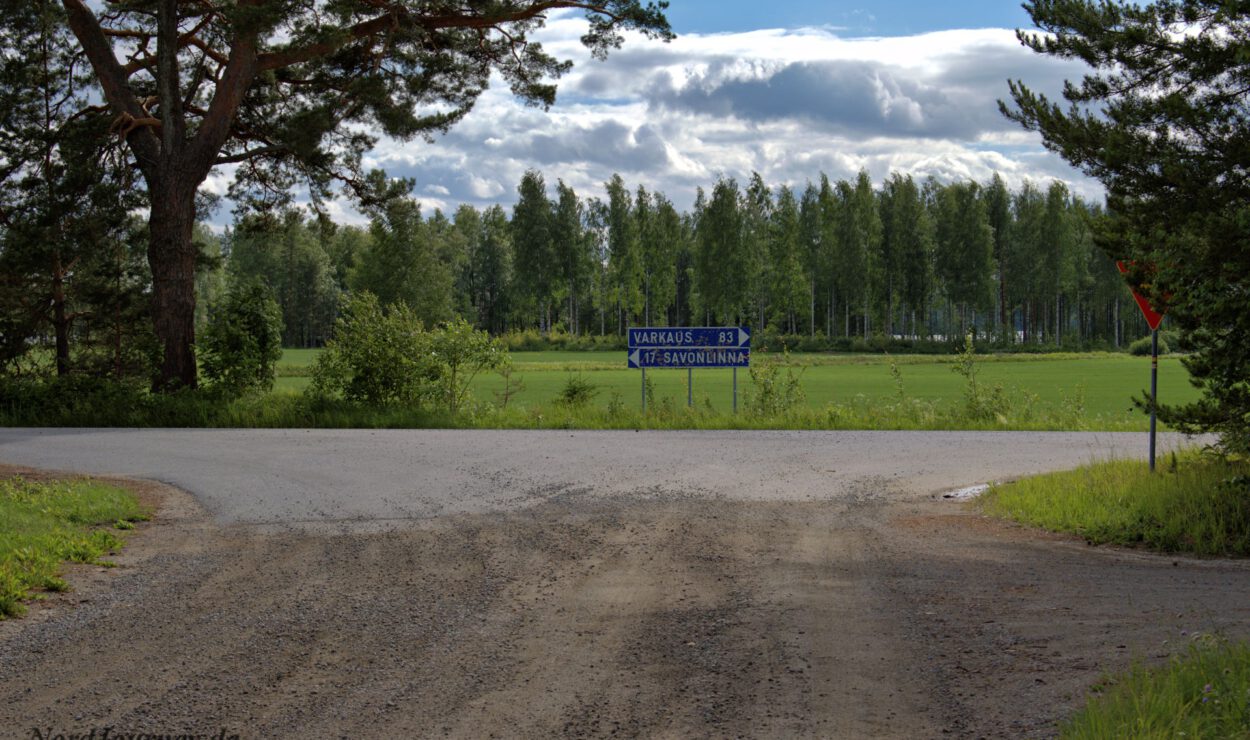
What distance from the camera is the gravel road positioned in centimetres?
443

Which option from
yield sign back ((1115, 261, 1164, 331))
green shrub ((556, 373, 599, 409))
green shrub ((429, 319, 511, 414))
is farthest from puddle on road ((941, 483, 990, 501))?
green shrub ((429, 319, 511, 414))

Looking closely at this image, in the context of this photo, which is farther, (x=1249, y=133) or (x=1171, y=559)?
(x=1249, y=133)

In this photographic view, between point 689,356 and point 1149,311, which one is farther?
point 689,356

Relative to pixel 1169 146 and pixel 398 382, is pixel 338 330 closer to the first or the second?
pixel 398 382

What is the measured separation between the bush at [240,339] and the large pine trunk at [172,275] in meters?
0.52

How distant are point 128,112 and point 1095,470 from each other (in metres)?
19.7

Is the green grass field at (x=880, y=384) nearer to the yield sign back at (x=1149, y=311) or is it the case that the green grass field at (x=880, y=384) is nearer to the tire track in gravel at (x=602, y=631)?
the yield sign back at (x=1149, y=311)

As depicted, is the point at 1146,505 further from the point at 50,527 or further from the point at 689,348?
the point at 689,348

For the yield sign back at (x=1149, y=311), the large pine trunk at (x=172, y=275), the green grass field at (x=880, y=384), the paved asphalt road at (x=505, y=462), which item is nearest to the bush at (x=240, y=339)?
the large pine trunk at (x=172, y=275)

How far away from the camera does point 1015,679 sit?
15.3 ft

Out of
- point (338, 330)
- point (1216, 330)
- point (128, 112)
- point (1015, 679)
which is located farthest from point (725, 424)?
point (128, 112)

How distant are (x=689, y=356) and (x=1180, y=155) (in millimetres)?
11792

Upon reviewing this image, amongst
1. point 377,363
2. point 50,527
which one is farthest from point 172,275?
point 50,527

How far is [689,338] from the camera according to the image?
19.5 meters
